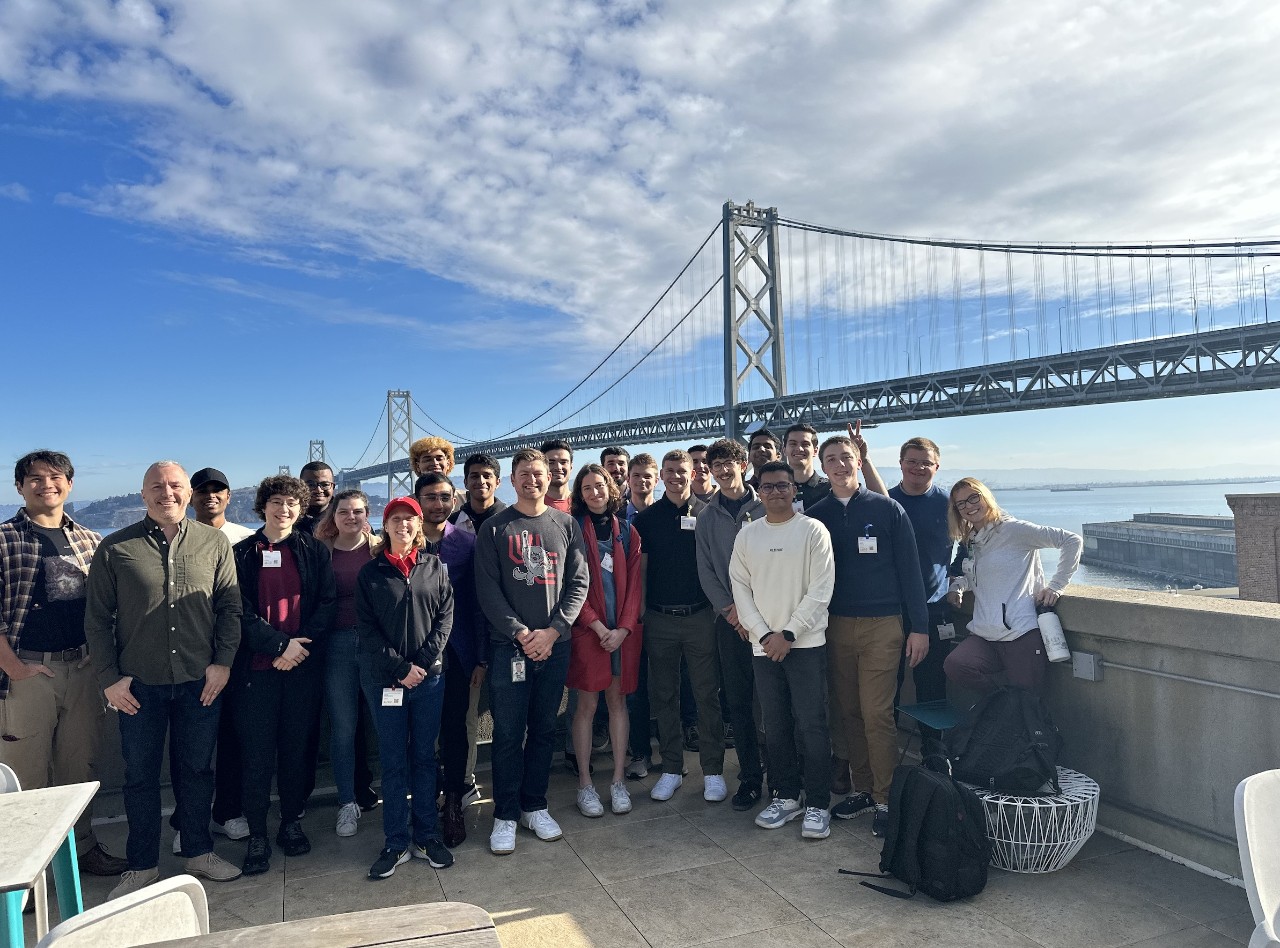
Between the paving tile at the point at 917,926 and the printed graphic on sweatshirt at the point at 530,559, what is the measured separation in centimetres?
161

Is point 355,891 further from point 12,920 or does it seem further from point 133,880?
point 12,920

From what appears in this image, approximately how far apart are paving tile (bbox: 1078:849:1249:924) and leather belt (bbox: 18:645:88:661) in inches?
149

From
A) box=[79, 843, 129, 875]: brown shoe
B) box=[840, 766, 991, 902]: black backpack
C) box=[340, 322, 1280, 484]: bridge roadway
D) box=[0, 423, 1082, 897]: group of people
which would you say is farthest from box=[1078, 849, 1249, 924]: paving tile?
box=[340, 322, 1280, 484]: bridge roadway

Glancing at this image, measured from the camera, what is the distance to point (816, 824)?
10.6 ft

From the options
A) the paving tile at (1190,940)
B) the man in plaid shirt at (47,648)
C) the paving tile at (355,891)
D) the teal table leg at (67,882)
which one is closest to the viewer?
the teal table leg at (67,882)

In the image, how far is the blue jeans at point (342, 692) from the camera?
3.32 metres

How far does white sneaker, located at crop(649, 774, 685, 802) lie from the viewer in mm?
3666

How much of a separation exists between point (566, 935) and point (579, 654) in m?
1.23

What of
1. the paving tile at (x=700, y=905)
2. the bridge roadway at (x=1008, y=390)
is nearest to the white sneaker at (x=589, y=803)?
the paving tile at (x=700, y=905)

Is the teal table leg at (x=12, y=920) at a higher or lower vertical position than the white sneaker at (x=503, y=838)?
higher

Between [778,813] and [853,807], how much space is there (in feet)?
1.13

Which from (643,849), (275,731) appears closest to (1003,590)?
(643,849)

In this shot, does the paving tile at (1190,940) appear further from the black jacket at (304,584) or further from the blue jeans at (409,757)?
the black jacket at (304,584)

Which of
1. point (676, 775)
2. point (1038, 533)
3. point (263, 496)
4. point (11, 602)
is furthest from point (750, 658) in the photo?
point (11, 602)
